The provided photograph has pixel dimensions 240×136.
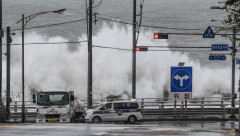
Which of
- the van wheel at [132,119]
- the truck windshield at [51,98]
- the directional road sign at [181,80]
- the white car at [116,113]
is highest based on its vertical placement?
the directional road sign at [181,80]

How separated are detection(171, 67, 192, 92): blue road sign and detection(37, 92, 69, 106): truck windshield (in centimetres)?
755

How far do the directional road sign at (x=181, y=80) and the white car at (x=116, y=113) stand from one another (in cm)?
599

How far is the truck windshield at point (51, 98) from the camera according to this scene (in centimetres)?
2939

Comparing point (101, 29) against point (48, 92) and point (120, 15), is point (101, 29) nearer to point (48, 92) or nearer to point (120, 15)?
point (120, 15)

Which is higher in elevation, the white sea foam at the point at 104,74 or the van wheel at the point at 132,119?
the white sea foam at the point at 104,74

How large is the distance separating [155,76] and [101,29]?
135 ft

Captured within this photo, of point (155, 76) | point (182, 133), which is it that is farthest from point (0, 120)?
point (155, 76)

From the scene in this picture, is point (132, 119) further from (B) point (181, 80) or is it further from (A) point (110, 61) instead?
(A) point (110, 61)

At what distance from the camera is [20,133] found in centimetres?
1800

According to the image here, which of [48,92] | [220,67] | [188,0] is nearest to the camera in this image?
[48,92]

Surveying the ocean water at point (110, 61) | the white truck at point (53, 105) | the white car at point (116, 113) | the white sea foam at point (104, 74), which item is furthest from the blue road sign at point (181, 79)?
the ocean water at point (110, 61)

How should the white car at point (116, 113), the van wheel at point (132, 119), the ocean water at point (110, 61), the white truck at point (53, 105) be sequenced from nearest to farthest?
the white truck at point (53, 105) < the van wheel at point (132, 119) < the white car at point (116, 113) < the ocean water at point (110, 61)

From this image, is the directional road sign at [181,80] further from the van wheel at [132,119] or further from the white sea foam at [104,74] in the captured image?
the white sea foam at [104,74]

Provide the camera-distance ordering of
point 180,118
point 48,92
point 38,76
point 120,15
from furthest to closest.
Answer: point 120,15 < point 38,76 < point 180,118 < point 48,92
